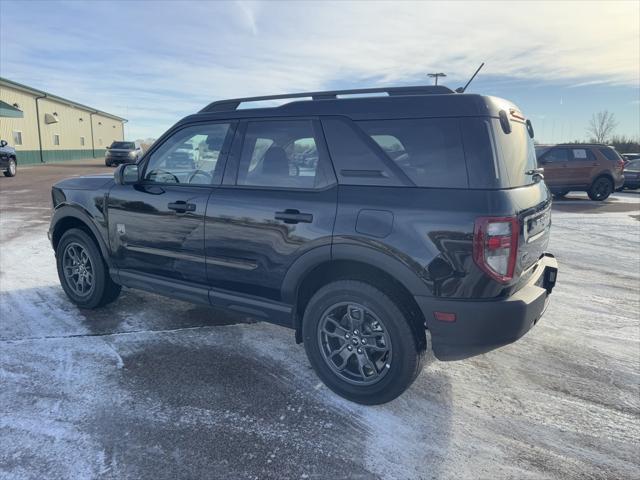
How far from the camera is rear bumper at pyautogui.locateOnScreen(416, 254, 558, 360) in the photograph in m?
2.61

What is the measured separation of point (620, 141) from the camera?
4028 cm

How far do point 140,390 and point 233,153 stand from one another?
1868 mm

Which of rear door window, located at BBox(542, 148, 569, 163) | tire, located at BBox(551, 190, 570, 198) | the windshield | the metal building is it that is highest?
the metal building

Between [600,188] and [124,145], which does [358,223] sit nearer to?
[600,188]

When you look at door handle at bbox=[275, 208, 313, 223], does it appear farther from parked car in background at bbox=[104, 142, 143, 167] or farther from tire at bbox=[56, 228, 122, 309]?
parked car in background at bbox=[104, 142, 143, 167]

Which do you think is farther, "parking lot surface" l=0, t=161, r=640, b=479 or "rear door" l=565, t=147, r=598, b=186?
"rear door" l=565, t=147, r=598, b=186

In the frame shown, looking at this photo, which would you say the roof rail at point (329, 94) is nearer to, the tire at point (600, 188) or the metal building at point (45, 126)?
the tire at point (600, 188)

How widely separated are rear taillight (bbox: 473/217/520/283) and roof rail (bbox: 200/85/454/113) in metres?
0.96

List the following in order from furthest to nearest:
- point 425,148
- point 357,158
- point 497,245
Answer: point 357,158, point 425,148, point 497,245

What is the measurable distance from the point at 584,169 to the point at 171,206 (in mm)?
15237

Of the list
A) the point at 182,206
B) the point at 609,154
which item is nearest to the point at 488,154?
the point at 182,206

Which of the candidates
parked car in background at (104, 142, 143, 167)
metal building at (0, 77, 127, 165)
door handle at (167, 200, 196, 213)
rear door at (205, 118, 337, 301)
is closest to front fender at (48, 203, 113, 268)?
door handle at (167, 200, 196, 213)

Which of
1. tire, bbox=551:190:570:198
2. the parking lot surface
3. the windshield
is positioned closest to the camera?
the parking lot surface

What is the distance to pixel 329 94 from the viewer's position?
3.21 meters
